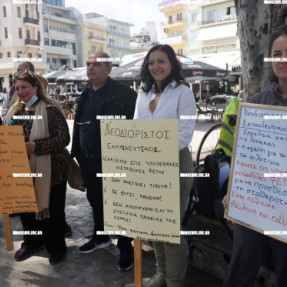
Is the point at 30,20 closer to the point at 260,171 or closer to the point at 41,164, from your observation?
the point at 41,164

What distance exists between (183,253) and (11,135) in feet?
6.17

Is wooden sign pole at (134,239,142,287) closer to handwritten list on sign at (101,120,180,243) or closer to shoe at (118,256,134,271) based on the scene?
handwritten list on sign at (101,120,180,243)

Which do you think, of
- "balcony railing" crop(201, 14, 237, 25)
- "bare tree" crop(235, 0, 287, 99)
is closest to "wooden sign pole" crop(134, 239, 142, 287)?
"bare tree" crop(235, 0, 287, 99)

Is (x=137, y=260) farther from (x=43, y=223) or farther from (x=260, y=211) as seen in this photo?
(x=43, y=223)

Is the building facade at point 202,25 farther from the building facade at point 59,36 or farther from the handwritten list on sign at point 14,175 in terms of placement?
the handwritten list on sign at point 14,175

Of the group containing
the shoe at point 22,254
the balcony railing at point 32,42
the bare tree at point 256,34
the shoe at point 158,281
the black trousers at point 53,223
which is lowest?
the shoe at point 22,254

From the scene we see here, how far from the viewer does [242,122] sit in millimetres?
2012

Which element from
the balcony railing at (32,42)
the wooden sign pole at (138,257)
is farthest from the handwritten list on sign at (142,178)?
the balcony railing at (32,42)

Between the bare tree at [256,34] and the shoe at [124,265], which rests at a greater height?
the bare tree at [256,34]

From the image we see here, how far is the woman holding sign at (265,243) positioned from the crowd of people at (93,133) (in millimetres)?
508

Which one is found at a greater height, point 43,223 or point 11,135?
point 11,135

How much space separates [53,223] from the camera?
10.9ft

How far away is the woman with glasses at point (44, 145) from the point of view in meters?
3.07

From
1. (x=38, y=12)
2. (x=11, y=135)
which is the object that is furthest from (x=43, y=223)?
(x=38, y=12)
